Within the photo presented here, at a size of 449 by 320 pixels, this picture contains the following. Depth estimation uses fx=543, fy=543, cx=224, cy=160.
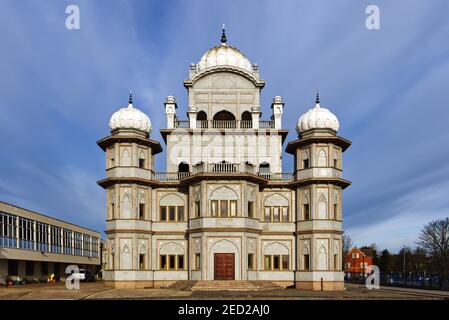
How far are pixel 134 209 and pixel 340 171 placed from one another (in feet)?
65.3

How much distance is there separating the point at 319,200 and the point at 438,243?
139ft

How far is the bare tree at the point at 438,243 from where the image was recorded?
262ft

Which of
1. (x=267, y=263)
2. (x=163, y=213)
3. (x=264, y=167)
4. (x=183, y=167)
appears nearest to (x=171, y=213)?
(x=163, y=213)

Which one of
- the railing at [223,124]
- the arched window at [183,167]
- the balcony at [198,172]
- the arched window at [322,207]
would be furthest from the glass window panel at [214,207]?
the railing at [223,124]

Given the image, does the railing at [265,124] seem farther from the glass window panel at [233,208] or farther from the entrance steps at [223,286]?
the entrance steps at [223,286]

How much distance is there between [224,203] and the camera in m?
50.0

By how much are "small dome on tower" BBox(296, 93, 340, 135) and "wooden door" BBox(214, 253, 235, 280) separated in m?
14.3

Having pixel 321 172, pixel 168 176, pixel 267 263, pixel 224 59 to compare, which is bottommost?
pixel 267 263

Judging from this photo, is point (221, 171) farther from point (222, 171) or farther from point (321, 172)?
point (321, 172)

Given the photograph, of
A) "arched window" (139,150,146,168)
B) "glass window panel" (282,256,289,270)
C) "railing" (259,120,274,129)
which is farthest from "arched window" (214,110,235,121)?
"glass window panel" (282,256,289,270)

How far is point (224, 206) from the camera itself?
164 feet

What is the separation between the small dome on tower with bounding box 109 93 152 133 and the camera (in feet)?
172

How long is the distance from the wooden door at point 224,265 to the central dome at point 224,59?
2062 cm

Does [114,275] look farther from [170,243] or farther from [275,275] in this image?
[275,275]
